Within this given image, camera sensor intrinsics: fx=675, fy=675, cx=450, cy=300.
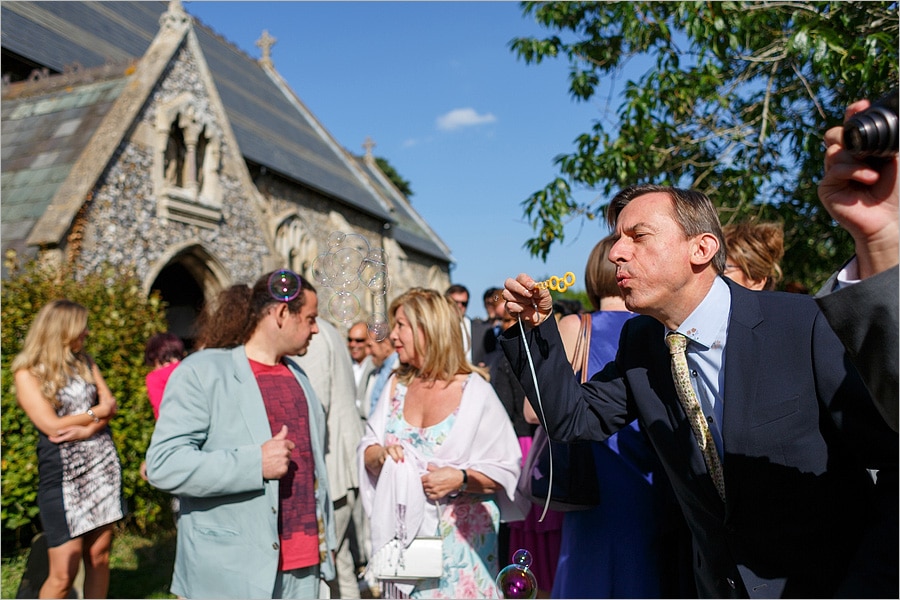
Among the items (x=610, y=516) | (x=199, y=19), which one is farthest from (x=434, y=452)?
(x=199, y=19)

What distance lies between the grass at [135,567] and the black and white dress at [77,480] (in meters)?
1.31

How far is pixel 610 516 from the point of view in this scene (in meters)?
2.80

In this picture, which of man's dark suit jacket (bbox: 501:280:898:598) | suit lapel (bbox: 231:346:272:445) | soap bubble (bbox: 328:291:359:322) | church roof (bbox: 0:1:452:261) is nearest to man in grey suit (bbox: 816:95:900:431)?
man's dark suit jacket (bbox: 501:280:898:598)

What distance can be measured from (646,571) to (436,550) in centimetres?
93

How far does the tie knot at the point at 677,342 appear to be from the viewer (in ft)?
6.69

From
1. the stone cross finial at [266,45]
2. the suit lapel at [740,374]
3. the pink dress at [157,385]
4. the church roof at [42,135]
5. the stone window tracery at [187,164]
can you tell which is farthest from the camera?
the stone cross finial at [266,45]

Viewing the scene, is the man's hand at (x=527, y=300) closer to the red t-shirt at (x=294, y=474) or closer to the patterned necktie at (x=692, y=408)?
the patterned necktie at (x=692, y=408)

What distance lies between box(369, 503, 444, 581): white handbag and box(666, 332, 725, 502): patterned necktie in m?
1.56

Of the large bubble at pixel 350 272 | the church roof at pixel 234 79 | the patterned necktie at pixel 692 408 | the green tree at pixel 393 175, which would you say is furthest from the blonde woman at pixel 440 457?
the green tree at pixel 393 175

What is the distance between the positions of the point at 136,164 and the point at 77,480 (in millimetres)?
7125

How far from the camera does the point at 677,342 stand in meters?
2.05

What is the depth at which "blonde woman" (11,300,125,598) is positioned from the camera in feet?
13.4

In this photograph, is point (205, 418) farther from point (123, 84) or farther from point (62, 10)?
point (62, 10)

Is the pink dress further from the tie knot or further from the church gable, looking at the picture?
the church gable
